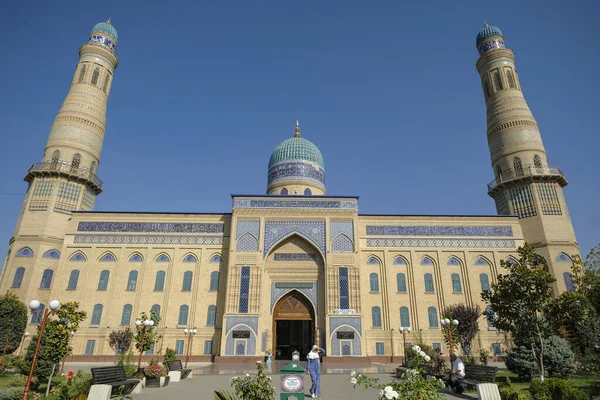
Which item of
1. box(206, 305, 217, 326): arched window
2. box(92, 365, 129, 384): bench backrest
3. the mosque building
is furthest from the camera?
box(206, 305, 217, 326): arched window

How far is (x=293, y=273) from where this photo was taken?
2305 cm

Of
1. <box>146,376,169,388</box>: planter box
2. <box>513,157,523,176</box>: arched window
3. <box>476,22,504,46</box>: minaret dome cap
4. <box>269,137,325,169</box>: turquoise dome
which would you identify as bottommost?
<box>146,376,169,388</box>: planter box

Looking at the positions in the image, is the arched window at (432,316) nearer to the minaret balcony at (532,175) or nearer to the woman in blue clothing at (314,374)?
the minaret balcony at (532,175)

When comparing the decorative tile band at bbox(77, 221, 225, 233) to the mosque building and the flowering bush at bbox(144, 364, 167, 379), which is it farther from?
the flowering bush at bbox(144, 364, 167, 379)

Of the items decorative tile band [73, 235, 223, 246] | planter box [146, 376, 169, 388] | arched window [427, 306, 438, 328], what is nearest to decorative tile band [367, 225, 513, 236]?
arched window [427, 306, 438, 328]

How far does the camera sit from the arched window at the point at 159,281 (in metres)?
22.9

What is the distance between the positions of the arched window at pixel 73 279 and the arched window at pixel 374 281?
17515mm

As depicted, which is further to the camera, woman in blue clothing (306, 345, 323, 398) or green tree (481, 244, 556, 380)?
green tree (481, 244, 556, 380)

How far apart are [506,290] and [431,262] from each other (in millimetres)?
12149

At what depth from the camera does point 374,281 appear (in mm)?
23453

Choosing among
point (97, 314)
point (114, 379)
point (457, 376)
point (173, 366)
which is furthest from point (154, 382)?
point (97, 314)

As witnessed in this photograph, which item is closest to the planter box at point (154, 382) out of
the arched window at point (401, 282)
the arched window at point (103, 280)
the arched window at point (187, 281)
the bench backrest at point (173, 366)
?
the bench backrest at point (173, 366)

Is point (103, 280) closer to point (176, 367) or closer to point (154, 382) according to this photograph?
point (176, 367)

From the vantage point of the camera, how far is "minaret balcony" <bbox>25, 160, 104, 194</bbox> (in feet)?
80.1
